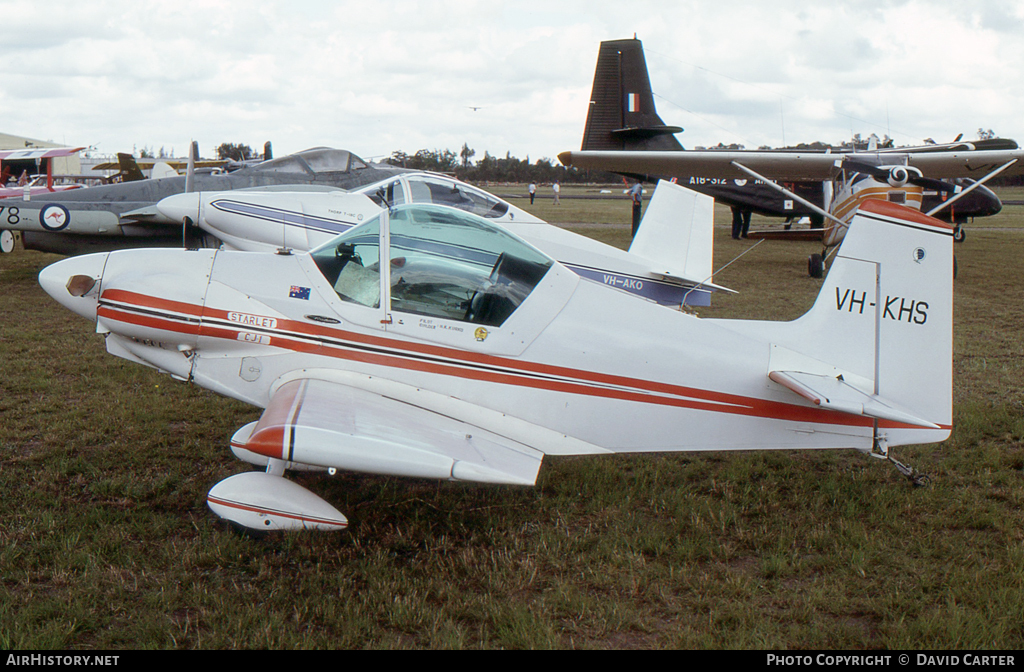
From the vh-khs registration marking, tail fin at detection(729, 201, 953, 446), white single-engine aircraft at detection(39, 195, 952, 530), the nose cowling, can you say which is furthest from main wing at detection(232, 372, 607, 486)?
the vh-khs registration marking

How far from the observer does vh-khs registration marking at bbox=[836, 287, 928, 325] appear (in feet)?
13.5

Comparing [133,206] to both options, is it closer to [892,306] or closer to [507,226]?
[507,226]

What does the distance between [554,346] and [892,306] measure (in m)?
2.04

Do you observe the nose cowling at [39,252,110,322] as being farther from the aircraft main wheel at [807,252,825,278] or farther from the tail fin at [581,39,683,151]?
the tail fin at [581,39,683,151]

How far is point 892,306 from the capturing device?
4160 mm

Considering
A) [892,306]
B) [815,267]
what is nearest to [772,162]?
[815,267]

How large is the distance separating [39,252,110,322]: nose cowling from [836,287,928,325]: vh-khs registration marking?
4.59 m

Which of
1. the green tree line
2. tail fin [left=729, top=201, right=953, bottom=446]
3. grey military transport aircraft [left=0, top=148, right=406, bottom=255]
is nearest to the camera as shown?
tail fin [left=729, top=201, right=953, bottom=446]

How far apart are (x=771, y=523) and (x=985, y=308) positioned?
30.7 feet

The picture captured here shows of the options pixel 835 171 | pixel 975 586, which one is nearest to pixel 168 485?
pixel 975 586

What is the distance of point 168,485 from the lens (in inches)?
179

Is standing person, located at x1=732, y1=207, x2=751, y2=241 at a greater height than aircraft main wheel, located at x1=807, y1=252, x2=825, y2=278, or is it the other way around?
standing person, located at x1=732, y1=207, x2=751, y2=241
